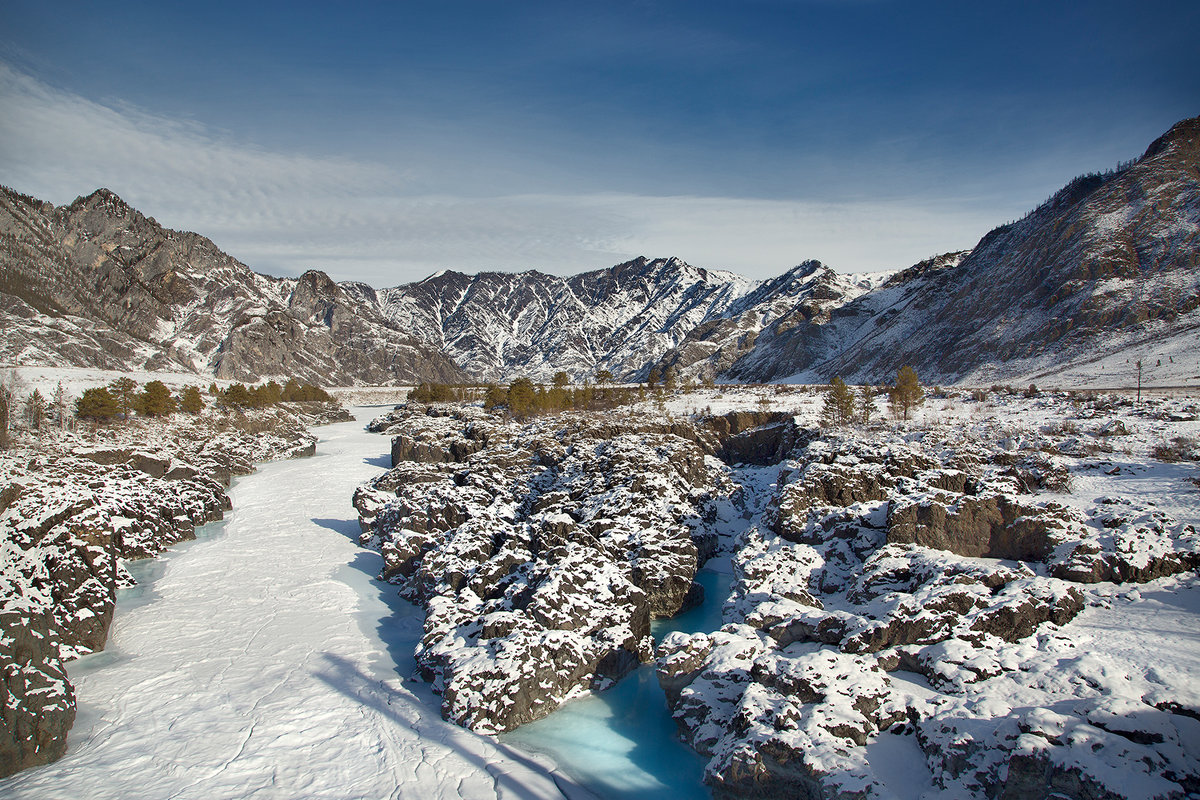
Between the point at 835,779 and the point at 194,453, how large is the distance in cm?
5842

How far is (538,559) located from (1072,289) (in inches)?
3809

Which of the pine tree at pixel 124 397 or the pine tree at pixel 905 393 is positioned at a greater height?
the pine tree at pixel 124 397

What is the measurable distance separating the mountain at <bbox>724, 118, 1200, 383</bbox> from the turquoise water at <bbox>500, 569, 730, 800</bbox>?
7108 cm

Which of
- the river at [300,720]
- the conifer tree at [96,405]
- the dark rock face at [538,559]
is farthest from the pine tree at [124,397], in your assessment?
the river at [300,720]

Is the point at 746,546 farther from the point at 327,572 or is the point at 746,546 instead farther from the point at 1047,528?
the point at 327,572

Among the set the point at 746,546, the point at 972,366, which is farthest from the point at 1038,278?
the point at 746,546

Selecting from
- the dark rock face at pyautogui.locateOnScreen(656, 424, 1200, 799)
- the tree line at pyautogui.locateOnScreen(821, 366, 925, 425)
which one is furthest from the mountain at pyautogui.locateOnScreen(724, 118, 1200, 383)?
the dark rock face at pyautogui.locateOnScreen(656, 424, 1200, 799)

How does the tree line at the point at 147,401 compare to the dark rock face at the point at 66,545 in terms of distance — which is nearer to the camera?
the dark rock face at the point at 66,545

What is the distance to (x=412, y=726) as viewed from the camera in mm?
14961

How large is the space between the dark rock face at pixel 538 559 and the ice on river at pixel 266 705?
4.73ft

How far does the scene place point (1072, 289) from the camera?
276 ft

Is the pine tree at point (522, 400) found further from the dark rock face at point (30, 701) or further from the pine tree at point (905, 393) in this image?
the dark rock face at point (30, 701)

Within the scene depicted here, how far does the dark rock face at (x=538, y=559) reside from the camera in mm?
16219

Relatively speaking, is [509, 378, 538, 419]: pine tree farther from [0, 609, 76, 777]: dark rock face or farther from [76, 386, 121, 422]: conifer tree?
[0, 609, 76, 777]: dark rock face
